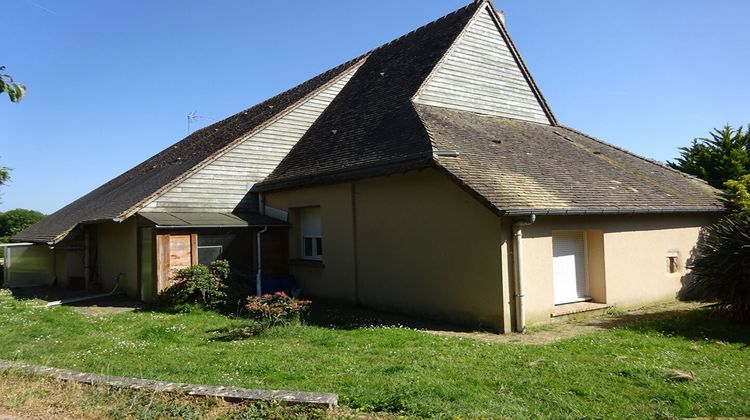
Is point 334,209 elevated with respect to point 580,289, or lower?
elevated

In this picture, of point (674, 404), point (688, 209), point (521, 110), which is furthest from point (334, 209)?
point (674, 404)

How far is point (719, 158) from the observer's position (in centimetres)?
2309

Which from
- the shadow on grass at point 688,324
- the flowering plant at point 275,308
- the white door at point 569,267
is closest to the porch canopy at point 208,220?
the flowering plant at point 275,308

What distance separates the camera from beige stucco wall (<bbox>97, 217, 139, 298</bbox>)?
15.5m

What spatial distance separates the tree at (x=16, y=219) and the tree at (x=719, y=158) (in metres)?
52.1

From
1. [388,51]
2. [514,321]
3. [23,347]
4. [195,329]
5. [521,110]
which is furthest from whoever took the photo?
[388,51]

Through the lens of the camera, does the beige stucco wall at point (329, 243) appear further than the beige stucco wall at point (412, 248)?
Yes

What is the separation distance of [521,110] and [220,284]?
1064 cm

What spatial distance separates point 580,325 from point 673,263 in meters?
5.07

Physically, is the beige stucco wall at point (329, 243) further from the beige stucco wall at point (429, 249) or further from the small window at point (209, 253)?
the small window at point (209, 253)

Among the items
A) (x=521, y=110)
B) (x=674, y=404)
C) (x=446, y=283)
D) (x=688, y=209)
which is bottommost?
(x=674, y=404)

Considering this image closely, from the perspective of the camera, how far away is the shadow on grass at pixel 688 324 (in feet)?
31.0

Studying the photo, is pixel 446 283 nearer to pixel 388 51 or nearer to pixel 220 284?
pixel 220 284

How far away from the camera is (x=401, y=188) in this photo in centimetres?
1225
